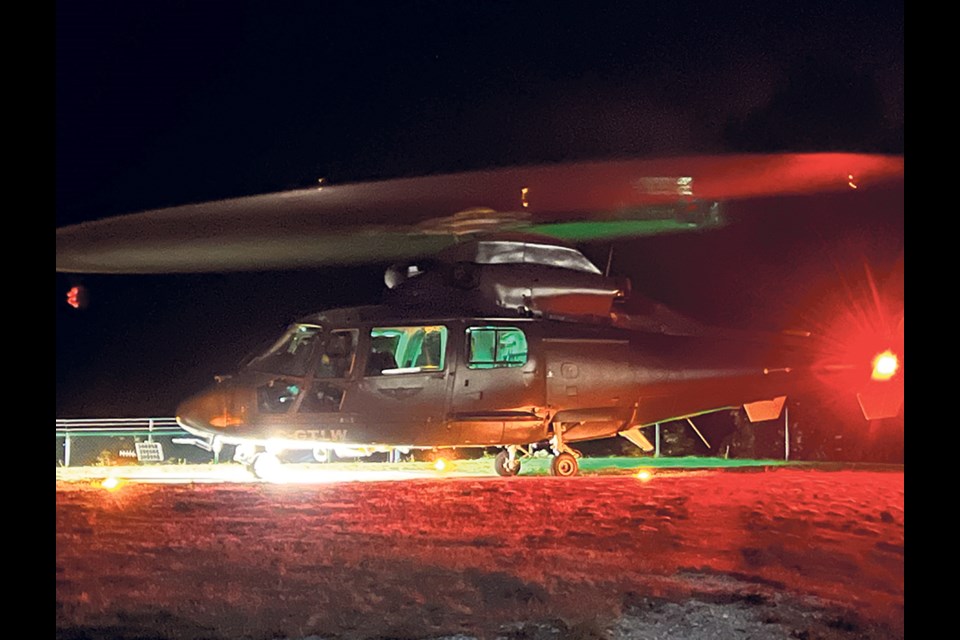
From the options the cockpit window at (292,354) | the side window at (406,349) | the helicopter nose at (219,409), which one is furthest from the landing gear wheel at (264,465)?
the side window at (406,349)

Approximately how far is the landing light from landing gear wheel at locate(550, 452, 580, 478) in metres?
3.10

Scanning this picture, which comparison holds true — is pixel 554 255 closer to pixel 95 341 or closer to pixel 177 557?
pixel 177 557

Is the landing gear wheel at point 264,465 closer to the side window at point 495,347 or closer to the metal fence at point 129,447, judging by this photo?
the side window at point 495,347

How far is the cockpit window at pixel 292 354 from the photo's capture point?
987cm

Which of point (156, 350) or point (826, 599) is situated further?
point (156, 350)

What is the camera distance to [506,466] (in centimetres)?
1070

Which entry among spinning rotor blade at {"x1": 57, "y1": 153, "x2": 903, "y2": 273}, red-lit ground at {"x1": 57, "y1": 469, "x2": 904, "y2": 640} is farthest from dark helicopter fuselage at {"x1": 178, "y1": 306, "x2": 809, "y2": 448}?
red-lit ground at {"x1": 57, "y1": 469, "x2": 904, "y2": 640}

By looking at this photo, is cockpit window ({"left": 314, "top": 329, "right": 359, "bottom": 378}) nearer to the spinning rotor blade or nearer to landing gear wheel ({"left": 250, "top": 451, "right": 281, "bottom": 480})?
the spinning rotor blade

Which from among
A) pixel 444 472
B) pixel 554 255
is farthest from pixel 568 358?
pixel 444 472

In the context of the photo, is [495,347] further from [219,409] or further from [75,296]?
[75,296]

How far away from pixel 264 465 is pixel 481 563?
4916 mm

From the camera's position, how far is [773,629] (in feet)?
16.0

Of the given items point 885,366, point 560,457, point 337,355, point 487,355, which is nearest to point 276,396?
point 337,355
